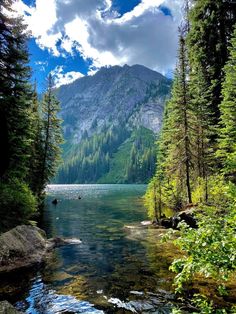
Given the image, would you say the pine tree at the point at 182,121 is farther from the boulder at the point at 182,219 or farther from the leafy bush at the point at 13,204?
the leafy bush at the point at 13,204

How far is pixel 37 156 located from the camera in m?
39.9

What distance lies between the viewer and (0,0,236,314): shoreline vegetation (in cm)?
2381

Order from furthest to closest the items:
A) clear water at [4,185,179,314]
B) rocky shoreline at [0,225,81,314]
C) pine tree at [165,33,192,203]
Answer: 1. pine tree at [165,33,192,203]
2. rocky shoreline at [0,225,81,314]
3. clear water at [4,185,179,314]

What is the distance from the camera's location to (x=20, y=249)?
720 inches

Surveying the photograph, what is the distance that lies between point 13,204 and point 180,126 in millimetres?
21207

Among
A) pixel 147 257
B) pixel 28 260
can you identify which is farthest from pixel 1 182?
pixel 147 257

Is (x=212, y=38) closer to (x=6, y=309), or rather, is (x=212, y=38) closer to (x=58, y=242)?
(x=58, y=242)

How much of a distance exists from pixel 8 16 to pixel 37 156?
1860cm

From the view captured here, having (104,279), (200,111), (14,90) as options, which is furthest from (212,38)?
(104,279)

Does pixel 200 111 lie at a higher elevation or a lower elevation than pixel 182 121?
higher

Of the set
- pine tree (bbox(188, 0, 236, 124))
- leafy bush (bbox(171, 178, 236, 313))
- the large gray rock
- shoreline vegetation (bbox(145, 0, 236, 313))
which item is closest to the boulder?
shoreline vegetation (bbox(145, 0, 236, 313))

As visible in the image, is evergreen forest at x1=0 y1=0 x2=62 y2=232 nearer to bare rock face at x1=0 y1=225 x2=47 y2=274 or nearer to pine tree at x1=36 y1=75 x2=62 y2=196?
bare rock face at x1=0 y1=225 x2=47 y2=274

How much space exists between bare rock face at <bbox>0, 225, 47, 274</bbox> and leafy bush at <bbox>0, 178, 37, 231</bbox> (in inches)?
87.4

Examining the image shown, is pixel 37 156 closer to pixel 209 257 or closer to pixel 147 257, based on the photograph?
pixel 147 257
